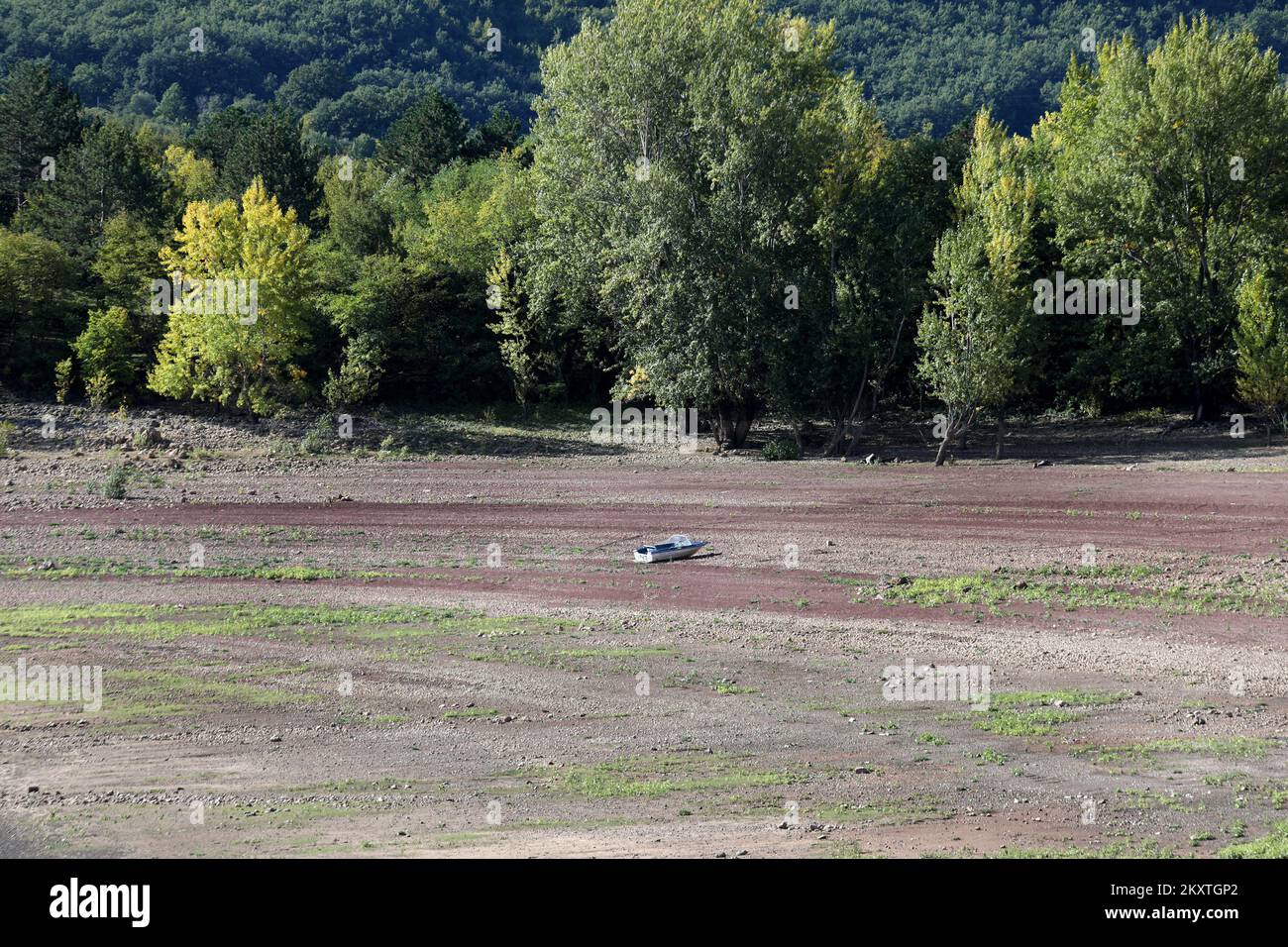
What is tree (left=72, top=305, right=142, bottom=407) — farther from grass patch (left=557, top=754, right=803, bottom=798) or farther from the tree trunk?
grass patch (left=557, top=754, right=803, bottom=798)

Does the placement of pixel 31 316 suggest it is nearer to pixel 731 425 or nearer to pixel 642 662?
pixel 731 425

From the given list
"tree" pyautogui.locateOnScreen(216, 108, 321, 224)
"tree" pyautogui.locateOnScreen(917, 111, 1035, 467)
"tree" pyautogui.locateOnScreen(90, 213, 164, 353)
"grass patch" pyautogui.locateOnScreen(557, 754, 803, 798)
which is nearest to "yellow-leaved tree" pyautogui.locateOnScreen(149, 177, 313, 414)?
"tree" pyautogui.locateOnScreen(90, 213, 164, 353)

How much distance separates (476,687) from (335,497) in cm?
2134

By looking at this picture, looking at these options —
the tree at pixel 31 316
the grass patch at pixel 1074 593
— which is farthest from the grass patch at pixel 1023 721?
the tree at pixel 31 316

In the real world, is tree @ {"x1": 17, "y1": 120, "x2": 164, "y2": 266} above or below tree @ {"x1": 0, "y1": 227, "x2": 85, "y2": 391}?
above

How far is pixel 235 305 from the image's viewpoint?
176 feet

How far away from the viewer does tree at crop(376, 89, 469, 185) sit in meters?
91.2

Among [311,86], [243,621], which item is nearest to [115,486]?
[243,621]

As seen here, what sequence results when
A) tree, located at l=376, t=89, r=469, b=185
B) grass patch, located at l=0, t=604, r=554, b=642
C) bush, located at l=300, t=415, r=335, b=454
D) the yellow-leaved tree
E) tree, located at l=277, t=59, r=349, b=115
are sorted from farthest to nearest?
tree, located at l=277, t=59, r=349, b=115 < tree, located at l=376, t=89, r=469, b=185 < the yellow-leaved tree < bush, located at l=300, t=415, r=335, b=454 < grass patch, located at l=0, t=604, r=554, b=642

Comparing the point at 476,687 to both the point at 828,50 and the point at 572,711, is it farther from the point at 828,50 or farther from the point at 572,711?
the point at 828,50

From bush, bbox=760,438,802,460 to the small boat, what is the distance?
20.9 m

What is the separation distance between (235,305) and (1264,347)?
39.8 m

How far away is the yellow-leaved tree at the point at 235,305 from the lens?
53406 mm
